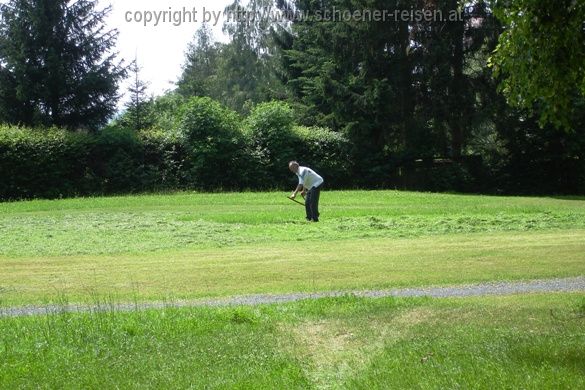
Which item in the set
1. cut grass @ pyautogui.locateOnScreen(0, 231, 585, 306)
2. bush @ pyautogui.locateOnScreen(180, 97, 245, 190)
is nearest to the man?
cut grass @ pyautogui.locateOnScreen(0, 231, 585, 306)

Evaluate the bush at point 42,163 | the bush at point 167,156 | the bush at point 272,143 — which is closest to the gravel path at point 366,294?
the bush at point 42,163

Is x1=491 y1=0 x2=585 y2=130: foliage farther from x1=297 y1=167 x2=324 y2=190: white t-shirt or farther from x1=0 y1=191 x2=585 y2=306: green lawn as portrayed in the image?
x1=297 y1=167 x2=324 y2=190: white t-shirt

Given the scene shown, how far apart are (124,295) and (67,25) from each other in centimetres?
3640

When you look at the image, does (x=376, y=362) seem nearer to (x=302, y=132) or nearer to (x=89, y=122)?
(x=302, y=132)

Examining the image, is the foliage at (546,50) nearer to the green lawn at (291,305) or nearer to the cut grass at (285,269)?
the green lawn at (291,305)

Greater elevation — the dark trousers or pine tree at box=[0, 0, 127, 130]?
pine tree at box=[0, 0, 127, 130]

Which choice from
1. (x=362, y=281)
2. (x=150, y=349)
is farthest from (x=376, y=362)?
(x=362, y=281)

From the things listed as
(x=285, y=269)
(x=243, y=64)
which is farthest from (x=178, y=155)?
(x=243, y=64)

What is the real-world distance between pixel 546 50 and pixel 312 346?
4530mm

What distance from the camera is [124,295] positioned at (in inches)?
446

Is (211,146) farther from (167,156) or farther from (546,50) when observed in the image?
(546,50)

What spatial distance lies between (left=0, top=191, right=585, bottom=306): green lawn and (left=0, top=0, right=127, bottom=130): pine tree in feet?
59.1

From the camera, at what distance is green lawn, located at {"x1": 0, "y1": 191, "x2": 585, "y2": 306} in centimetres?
1228

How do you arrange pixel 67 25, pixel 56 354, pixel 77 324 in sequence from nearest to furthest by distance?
pixel 56 354
pixel 77 324
pixel 67 25
